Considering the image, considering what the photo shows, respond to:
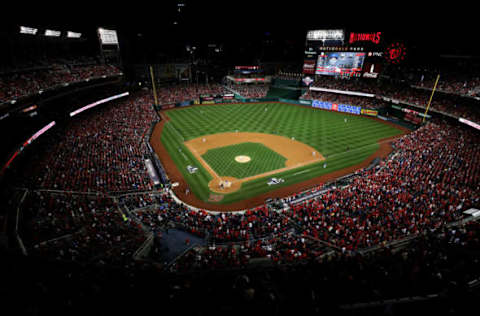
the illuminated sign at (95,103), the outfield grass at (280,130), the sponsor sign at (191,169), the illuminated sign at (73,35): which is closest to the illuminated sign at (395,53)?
the outfield grass at (280,130)

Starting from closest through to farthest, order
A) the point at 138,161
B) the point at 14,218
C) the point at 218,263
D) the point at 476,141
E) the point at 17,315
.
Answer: the point at 17,315 < the point at 218,263 < the point at 14,218 < the point at 138,161 < the point at 476,141

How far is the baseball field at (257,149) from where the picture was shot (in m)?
25.3

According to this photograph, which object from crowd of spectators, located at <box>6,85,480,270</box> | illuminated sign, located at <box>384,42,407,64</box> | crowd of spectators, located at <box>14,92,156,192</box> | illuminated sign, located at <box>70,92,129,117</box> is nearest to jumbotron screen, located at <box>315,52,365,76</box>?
illuminated sign, located at <box>384,42,407,64</box>

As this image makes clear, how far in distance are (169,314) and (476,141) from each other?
3924cm

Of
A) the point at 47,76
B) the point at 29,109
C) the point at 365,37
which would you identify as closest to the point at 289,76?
the point at 365,37

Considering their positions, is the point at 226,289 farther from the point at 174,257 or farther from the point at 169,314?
the point at 174,257

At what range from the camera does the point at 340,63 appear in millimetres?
54000

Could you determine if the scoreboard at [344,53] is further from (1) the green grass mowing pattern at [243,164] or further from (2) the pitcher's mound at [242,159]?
(2) the pitcher's mound at [242,159]

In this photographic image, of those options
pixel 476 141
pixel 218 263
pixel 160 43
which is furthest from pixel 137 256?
pixel 160 43

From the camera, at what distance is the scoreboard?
48.7m

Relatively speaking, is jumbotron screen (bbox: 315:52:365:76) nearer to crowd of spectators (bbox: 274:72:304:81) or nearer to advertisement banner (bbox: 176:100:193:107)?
crowd of spectators (bbox: 274:72:304:81)

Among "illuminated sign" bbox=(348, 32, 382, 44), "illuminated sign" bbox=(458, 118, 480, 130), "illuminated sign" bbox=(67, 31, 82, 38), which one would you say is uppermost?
"illuminated sign" bbox=(348, 32, 382, 44)

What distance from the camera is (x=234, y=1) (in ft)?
179

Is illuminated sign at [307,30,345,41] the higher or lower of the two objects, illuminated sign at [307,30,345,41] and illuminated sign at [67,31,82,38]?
the higher
